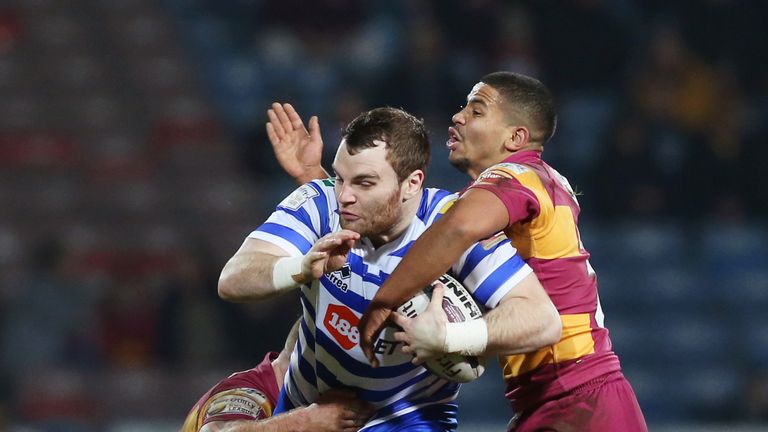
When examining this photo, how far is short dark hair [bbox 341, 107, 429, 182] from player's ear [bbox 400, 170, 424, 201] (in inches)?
0.6

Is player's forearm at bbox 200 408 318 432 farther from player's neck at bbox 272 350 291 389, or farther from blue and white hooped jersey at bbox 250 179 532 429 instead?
player's neck at bbox 272 350 291 389

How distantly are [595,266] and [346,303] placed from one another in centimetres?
610

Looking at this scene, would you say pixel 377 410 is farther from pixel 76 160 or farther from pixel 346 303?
pixel 76 160

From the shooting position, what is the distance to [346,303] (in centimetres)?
418

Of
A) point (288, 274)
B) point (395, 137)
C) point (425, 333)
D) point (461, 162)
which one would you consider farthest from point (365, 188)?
point (461, 162)

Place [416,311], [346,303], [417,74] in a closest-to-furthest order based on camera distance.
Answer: [416,311] < [346,303] < [417,74]

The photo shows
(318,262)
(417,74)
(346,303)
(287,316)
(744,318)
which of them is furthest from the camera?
(417,74)

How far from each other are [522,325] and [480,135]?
969 millimetres

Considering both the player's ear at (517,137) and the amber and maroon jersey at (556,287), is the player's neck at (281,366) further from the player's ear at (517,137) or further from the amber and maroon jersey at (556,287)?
the player's ear at (517,137)

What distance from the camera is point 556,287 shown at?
420cm

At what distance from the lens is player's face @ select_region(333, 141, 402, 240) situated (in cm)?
398

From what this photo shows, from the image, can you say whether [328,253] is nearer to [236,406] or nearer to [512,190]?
[512,190]

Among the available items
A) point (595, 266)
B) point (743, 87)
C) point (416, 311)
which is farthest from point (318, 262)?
point (743, 87)

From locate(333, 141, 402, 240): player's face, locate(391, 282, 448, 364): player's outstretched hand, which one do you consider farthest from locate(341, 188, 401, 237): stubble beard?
locate(391, 282, 448, 364): player's outstretched hand
